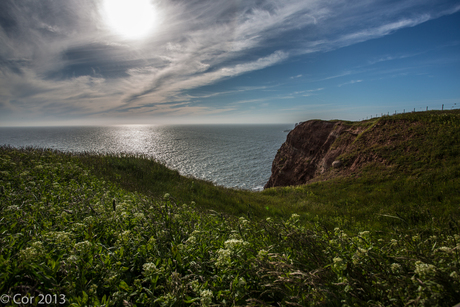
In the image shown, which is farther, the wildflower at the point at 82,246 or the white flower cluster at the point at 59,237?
the white flower cluster at the point at 59,237

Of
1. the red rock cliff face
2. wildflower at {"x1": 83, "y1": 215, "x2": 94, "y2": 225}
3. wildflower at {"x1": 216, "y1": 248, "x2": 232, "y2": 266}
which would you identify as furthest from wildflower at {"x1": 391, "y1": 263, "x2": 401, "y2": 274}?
the red rock cliff face

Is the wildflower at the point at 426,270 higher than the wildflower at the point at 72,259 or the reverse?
the reverse

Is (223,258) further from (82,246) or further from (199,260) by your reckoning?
(82,246)

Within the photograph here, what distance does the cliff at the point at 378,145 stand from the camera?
56.1 feet

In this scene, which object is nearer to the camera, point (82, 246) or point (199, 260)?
point (82, 246)

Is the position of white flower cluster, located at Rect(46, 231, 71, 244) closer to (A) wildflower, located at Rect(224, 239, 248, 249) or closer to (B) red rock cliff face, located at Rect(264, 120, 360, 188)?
(A) wildflower, located at Rect(224, 239, 248, 249)

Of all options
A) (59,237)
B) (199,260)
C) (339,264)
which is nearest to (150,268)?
(199,260)

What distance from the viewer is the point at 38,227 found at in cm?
310

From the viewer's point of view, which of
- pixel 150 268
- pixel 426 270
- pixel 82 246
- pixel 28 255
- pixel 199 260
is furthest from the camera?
pixel 199 260

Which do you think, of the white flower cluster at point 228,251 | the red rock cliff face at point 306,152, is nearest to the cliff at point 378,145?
the red rock cliff face at point 306,152

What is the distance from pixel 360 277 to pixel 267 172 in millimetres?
48429

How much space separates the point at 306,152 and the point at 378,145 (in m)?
14.0

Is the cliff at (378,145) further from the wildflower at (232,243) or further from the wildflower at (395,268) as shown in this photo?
→ the wildflower at (232,243)

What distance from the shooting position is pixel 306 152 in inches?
Answer: 1383
